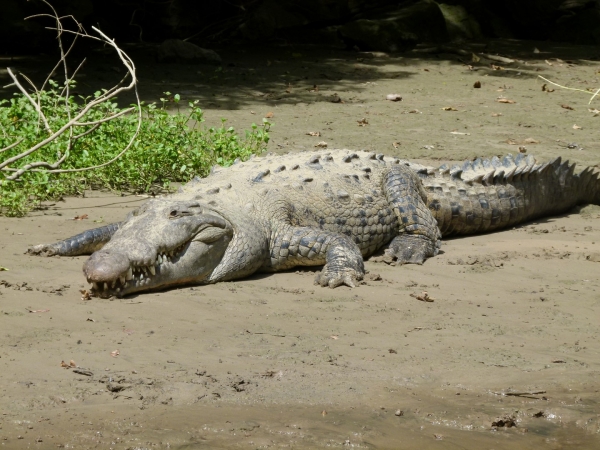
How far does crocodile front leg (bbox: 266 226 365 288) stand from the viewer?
6103 mm

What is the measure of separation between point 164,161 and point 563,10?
12.2m

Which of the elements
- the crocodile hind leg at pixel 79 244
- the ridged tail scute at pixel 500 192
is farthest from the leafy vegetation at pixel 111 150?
the ridged tail scute at pixel 500 192

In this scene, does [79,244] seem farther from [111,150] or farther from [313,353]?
[313,353]

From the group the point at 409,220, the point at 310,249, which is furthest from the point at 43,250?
the point at 409,220

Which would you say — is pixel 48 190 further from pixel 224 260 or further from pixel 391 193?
pixel 391 193

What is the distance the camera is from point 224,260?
19.7 feet

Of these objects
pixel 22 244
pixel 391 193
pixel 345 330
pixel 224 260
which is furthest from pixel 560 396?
pixel 22 244

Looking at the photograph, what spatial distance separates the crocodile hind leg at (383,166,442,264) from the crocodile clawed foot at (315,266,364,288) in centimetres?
77

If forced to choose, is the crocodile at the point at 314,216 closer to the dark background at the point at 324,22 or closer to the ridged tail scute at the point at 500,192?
the ridged tail scute at the point at 500,192

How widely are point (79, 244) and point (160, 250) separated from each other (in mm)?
844

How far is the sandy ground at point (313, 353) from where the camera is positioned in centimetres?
397

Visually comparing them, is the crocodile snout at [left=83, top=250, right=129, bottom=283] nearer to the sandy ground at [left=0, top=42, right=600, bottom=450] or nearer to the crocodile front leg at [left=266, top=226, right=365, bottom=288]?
the sandy ground at [left=0, top=42, right=600, bottom=450]

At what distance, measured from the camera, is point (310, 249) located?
20.5 feet

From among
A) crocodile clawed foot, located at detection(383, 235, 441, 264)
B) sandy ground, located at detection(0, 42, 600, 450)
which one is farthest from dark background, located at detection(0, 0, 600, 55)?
crocodile clawed foot, located at detection(383, 235, 441, 264)
